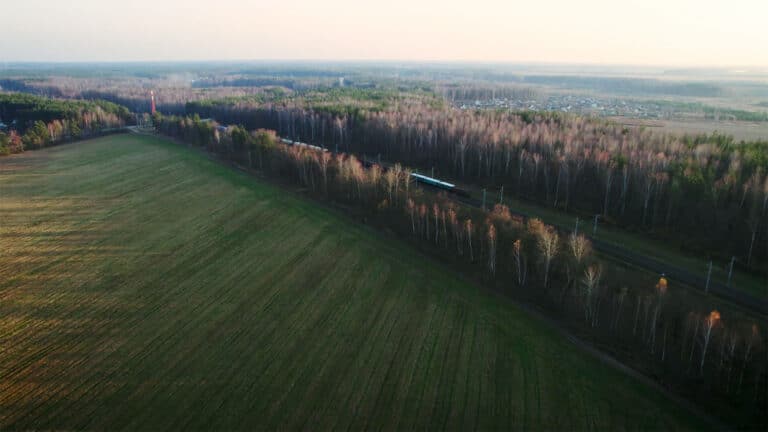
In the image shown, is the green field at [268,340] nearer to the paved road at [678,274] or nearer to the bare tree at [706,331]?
the bare tree at [706,331]

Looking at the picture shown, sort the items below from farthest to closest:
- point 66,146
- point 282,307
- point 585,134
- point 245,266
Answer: point 66,146, point 585,134, point 245,266, point 282,307

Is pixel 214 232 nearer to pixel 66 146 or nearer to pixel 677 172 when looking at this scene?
pixel 677 172

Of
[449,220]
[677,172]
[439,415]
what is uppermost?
[677,172]

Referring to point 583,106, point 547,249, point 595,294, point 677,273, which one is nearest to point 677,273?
point 677,273

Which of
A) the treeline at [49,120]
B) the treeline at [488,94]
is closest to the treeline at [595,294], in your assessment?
the treeline at [49,120]

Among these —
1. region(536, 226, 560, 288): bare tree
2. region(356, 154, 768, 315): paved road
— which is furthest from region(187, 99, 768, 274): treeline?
region(536, 226, 560, 288): bare tree

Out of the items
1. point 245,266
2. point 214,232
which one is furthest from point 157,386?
point 214,232

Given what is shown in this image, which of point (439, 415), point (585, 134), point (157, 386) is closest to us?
point (439, 415)
